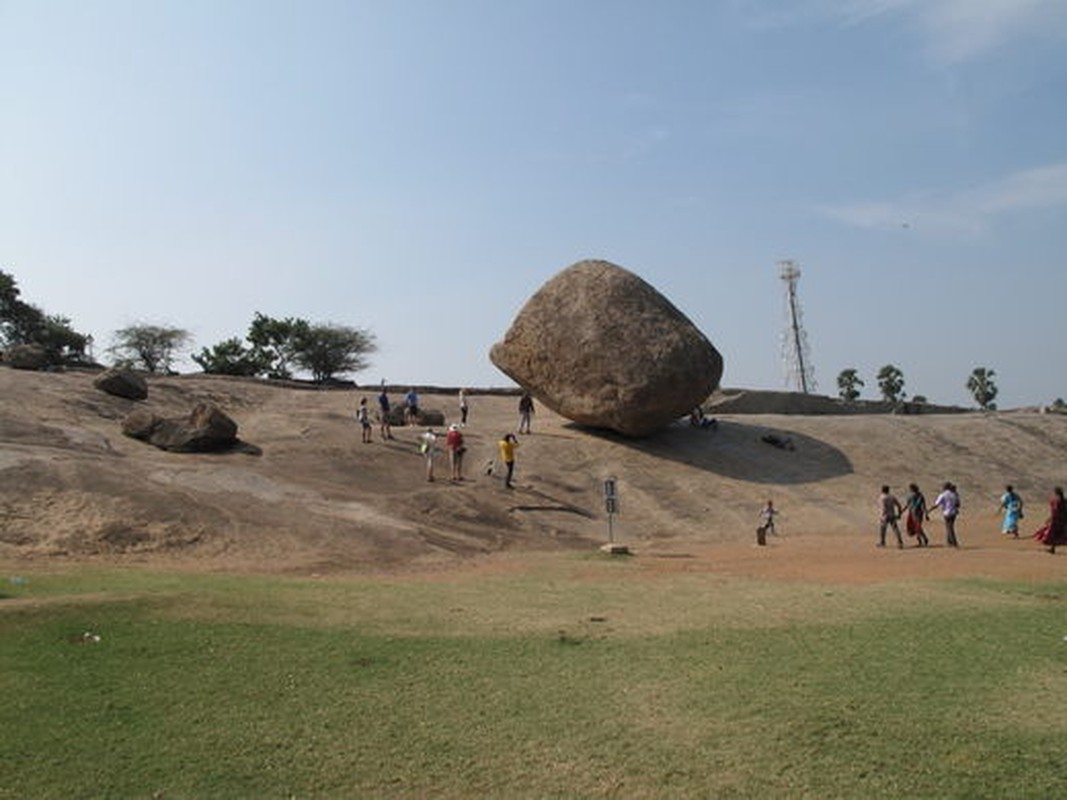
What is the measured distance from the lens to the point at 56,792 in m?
5.93

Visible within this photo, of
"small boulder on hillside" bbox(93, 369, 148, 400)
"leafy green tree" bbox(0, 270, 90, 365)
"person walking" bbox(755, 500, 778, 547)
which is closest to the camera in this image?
"person walking" bbox(755, 500, 778, 547)

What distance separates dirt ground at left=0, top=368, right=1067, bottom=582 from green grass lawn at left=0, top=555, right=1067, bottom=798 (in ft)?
16.1

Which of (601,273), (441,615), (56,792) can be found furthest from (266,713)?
(601,273)

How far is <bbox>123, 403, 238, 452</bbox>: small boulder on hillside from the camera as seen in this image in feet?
72.9

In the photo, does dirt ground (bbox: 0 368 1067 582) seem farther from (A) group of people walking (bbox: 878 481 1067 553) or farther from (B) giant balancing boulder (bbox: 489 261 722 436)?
(B) giant balancing boulder (bbox: 489 261 722 436)

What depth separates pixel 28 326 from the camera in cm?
4716

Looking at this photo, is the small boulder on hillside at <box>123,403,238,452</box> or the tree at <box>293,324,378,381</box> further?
the tree at <box>293,324,378,381</box>

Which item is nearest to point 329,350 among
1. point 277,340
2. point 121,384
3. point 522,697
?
point 277,340

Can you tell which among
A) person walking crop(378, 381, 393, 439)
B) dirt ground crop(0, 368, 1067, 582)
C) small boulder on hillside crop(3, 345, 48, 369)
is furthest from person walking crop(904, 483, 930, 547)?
small boulder on hillside crop(3, 345, 48, 369)

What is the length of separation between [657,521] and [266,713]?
1658 cm

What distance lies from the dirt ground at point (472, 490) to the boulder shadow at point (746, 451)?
0.27 feet

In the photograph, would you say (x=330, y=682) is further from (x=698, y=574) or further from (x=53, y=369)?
(x=53, y=369)

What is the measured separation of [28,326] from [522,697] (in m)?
46.9

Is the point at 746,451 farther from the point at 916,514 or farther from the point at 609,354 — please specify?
the point at 916,514
